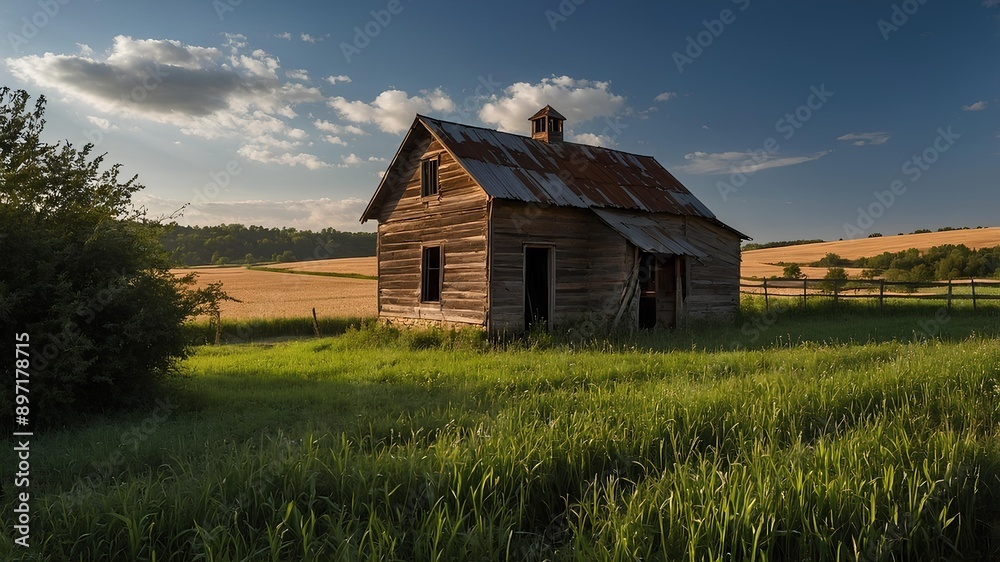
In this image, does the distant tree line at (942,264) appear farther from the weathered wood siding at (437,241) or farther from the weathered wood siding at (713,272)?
the weathered wood siding at (437,241)

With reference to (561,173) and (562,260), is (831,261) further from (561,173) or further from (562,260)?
(562,260)

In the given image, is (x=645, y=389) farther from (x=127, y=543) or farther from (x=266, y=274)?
(x=266, y=274)

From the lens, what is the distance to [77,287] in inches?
318

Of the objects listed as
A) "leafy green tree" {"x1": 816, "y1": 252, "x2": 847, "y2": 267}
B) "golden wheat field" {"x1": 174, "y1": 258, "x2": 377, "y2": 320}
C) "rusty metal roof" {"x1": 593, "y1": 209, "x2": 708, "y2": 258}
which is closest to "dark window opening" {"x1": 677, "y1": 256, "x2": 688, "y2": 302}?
"rusty metal roof" {"x1": 593, "y1": 209, "x2": 708, "y2": 258}

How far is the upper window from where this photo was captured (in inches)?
648

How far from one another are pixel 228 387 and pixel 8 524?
6086 mm

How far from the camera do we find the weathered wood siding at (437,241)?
1488 centimetres

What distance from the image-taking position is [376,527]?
343 cm

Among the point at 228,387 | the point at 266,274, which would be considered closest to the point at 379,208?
the point at 228,387

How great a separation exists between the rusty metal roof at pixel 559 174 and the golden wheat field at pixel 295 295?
34.7ft

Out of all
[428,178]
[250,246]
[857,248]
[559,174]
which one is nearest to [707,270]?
[559,174]

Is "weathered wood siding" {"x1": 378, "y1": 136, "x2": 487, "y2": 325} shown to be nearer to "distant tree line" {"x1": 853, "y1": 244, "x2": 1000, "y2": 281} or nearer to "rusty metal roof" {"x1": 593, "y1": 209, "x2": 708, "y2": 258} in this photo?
"rusty metal roof" {"x1": 593, "y1": 209, "x2": 708, "y2": 258}

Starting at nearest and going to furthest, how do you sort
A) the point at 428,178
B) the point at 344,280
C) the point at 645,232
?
the point at 645,232 → the point at 428,178 → the point at 344,280

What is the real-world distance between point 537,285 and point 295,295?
25391 mm
